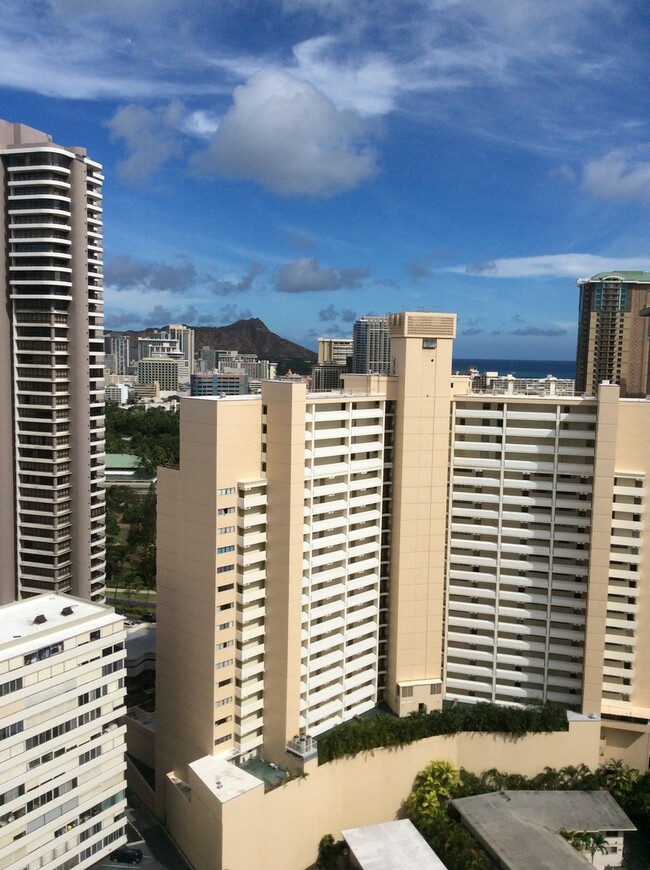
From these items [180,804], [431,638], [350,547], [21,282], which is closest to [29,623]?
[180,804]

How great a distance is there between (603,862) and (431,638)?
10667mm

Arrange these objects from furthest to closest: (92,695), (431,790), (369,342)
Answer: (369,342) → (431,790) → (92,695)

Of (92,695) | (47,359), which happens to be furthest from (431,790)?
(47,359)

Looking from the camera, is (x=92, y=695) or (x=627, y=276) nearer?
(x=92, y=695)

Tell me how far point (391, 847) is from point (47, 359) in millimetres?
30641

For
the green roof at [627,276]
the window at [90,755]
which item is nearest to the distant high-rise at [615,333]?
the green roof at [627,276]

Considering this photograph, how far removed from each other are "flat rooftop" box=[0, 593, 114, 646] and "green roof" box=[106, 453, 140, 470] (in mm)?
69214

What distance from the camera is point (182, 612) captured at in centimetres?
2828

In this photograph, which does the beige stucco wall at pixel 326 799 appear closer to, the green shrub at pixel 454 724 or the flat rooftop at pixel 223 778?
the flat rooftop at pixel 223 778

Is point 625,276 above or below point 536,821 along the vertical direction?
above

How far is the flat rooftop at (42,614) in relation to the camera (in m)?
23.7

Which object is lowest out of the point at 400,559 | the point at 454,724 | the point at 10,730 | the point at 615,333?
the point at 454,724

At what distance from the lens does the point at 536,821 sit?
2784cm

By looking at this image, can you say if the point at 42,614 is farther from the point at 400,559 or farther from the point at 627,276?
the point at 627,276
